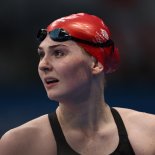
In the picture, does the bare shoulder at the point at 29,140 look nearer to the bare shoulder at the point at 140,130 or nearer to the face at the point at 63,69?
the face at the point at 63,69

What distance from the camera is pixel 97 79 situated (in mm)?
1894

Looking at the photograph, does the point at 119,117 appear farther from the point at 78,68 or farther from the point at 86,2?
the point at 86,2

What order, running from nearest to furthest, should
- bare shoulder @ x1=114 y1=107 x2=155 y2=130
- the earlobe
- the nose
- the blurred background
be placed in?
the nose, the earlobe, bare shoulder @ x1=114 y1=107 x2=155 y2=130, the blurred background

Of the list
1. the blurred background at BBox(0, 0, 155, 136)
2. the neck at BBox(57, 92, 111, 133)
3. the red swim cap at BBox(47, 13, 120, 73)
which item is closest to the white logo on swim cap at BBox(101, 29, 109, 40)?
the red swim cap at BBox(47, 13, 120, 73)

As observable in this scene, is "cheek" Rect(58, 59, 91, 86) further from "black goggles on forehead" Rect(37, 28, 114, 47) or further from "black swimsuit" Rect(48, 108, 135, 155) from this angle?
"black swimsuit" Rect(48, 108, 135, 155)

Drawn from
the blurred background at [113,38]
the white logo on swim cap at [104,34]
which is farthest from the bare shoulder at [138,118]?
the blurred background at [113,38]

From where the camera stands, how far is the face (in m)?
1.76

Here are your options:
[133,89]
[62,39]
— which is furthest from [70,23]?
[133,89]

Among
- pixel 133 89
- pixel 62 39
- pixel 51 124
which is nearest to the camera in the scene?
pixel 62 39

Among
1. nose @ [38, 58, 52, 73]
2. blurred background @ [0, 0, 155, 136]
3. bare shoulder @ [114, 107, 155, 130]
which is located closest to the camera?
nose @ [38, 58, 52, 73]

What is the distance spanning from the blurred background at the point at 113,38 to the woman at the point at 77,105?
1836 mm

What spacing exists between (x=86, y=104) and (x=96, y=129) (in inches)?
5.7

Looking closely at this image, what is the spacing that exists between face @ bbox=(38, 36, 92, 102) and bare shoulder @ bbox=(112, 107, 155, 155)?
1.03 ft

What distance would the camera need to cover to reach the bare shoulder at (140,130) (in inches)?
75.6
